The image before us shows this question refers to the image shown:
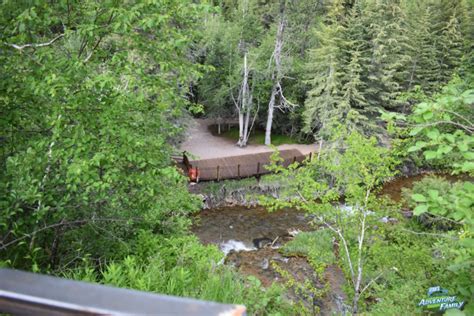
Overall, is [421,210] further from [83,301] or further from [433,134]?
[83,301]

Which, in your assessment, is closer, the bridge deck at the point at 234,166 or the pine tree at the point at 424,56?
the bridge deck at the point at 234,166

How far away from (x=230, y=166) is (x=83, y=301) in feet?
55.9

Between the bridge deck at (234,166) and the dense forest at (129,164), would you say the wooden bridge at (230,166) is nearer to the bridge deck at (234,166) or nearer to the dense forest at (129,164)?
the bridge deck at (234,166)

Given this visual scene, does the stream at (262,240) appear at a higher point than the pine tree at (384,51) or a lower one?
lower

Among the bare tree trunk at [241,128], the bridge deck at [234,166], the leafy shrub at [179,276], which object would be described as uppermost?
the leafy shrub at [179,276]

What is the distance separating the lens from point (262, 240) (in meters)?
Answer: 13.7

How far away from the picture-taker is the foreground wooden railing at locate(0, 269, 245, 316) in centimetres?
68

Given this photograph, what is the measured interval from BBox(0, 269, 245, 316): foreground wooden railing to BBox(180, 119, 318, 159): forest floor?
1855cm

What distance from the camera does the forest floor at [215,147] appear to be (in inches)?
796

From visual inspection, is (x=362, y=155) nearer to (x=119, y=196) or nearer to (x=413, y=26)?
(x=119, y=196)

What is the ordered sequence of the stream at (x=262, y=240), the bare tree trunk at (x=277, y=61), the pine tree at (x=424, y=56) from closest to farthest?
the stream at (x=262, y=240)
the bare tree trunk at (x=277, y=61)
the pine tree at (x=424, y=56)

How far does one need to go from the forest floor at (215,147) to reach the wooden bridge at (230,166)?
49.7 inches

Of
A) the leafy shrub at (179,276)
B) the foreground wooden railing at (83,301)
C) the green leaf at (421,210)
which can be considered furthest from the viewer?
the leafy shrub at (179,276)

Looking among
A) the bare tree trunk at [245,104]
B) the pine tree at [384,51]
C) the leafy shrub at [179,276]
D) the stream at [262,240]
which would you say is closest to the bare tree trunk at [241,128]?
the bare tree trunk at [245,104]
